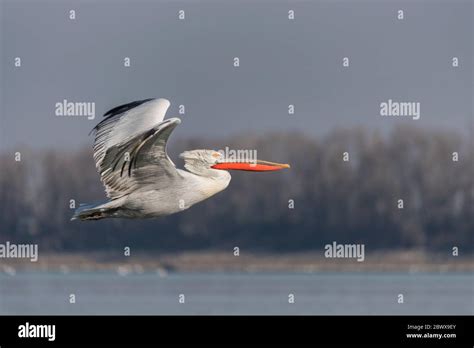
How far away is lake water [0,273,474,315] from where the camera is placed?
2039 centimetres

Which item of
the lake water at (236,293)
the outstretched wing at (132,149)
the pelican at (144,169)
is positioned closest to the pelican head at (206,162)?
the pelican at (144,169)

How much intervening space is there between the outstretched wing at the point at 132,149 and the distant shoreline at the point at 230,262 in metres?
15.9

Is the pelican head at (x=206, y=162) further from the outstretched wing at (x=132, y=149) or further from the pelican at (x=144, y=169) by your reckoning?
the outstretched wing at (x=132, y=149)

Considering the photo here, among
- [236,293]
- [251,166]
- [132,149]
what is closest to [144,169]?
[132,149]

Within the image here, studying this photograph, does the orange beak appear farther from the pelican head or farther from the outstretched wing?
the outstretched wing

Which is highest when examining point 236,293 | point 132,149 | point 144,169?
point 132,149

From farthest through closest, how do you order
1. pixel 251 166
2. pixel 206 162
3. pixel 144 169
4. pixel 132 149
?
pixel 251 166, pixel 206 162, pixel 144 169, pixel 132 149

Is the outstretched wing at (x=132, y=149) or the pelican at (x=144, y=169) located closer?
the outstretched wing at (x=132, y=149)

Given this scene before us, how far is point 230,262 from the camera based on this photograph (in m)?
30.5

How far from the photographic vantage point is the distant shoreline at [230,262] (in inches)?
1125

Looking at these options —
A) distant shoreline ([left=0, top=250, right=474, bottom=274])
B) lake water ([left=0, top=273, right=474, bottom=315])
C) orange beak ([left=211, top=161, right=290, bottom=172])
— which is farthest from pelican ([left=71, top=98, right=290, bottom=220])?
distant shoreline ([left=0, top=250, right=474, bottom=274])

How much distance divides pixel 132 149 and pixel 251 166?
134 cm

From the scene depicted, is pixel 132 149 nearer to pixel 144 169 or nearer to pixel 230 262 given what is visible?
pixel 144 169
